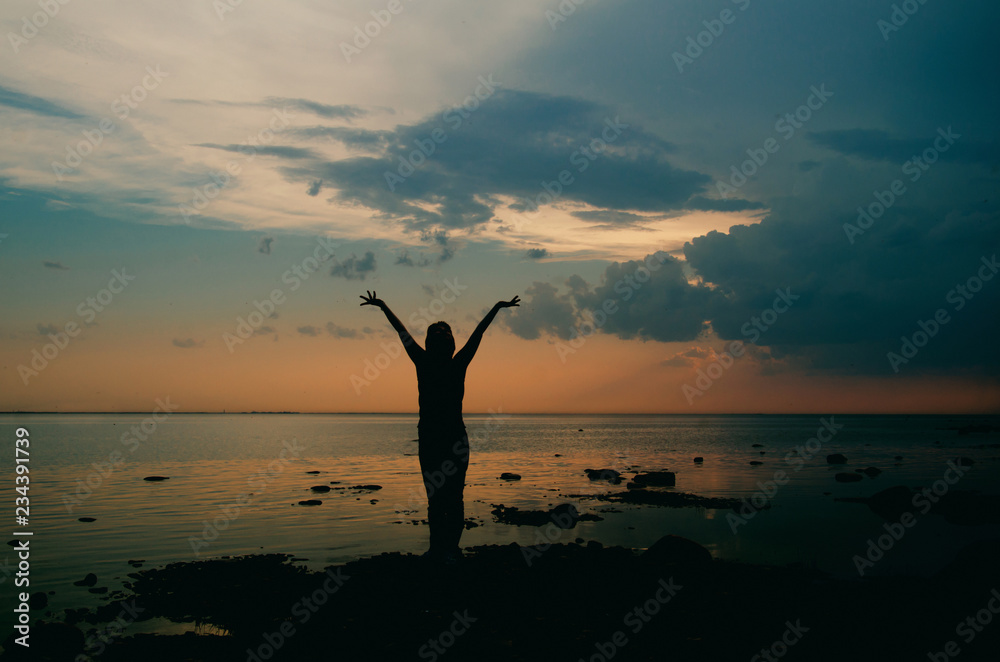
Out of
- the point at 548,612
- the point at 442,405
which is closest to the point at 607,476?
the point at 548,612

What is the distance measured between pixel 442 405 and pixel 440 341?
1232 millimetres

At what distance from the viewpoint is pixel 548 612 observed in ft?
33.6

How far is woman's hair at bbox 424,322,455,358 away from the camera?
444 inches

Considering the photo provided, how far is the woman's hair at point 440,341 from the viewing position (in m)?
11.3

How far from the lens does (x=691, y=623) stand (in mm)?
9938

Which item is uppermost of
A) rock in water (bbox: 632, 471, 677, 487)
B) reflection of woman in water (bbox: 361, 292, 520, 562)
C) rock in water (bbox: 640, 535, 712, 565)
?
reflection of woman in water (bbox: 361, 292, 520, 562)

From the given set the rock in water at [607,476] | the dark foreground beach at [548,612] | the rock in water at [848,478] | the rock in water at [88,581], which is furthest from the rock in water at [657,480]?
the rock in water at [88,581]

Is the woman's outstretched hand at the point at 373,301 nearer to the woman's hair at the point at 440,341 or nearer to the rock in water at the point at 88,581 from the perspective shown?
the woman's hair at the point at 440,341

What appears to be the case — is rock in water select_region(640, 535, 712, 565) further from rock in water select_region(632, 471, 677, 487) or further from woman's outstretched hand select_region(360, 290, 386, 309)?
rock in water select_region(632, 471, 677, 487)

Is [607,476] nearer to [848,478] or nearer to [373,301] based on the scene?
[848,478]

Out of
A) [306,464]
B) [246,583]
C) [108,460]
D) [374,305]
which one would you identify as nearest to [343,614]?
[246,583]

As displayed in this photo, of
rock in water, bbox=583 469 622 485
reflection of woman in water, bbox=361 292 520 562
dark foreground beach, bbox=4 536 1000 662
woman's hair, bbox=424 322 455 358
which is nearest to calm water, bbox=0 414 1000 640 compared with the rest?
rock in water, bbox=583 469 622 485

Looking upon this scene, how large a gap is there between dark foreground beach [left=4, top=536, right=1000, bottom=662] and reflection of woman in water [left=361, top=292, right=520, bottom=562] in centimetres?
150

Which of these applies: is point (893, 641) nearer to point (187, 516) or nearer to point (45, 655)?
point (45, 655)
